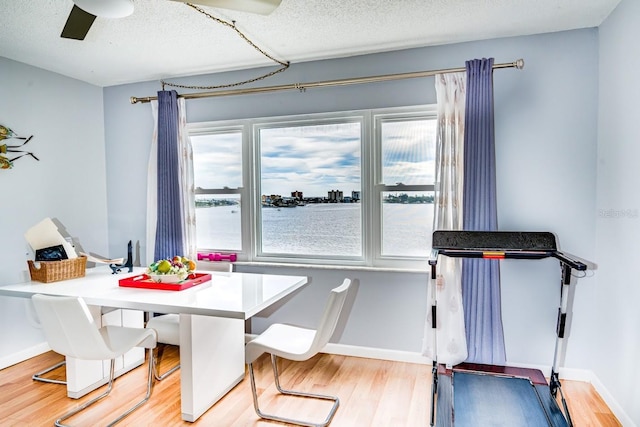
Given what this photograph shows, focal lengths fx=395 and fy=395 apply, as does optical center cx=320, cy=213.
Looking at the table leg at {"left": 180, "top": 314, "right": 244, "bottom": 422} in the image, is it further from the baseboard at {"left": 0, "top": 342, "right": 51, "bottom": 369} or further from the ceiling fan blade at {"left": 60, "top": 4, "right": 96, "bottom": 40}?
the baseboard at {"left": 0, "top": 342, "right": 51, "bottom": 369}

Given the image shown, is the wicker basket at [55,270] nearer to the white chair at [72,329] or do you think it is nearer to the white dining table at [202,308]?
the white dining table at [202,308]

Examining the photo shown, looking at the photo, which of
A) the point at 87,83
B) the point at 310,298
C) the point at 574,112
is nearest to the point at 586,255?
the point at 574,112

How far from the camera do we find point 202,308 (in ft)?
7.04

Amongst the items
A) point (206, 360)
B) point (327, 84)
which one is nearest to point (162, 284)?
point (206, 360)

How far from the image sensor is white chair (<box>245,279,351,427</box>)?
222 centimetres

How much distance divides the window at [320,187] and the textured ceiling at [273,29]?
55 cm

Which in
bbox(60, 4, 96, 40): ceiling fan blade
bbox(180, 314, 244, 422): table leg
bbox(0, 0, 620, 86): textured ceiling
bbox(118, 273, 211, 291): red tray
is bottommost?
bbox(180, 314, 244, 422): table leg

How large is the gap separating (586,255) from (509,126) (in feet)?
3.56

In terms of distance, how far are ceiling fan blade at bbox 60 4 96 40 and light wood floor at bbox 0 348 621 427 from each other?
229cm

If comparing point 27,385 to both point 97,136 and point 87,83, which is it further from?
point 87,83

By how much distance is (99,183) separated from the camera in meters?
4.12

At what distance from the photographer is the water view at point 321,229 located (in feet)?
10.7

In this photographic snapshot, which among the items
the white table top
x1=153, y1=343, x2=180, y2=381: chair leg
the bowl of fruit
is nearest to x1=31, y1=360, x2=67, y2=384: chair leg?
x1=153, y1=343, x2=180, y2=381: chair leg

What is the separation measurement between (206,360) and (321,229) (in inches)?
59.3
